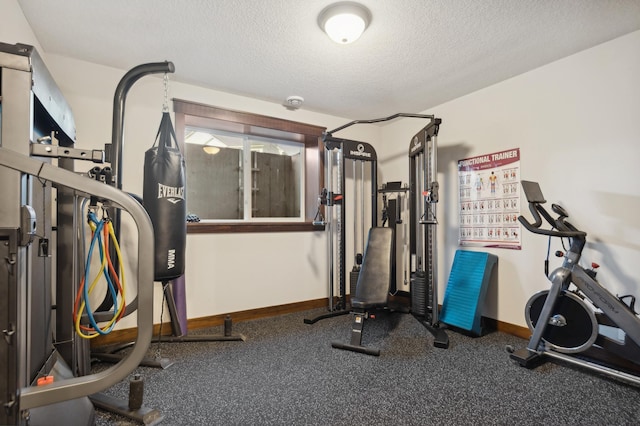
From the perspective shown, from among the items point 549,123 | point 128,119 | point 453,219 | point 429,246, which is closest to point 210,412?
point 429,246

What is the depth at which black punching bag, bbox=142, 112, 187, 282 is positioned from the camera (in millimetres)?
1953

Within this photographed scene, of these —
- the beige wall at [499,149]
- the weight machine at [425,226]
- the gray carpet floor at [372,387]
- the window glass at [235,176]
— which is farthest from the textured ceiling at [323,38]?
the gray carpet floor at [372,387]

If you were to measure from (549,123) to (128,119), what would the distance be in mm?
3527

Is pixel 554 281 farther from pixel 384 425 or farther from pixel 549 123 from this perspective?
pixel 384 425

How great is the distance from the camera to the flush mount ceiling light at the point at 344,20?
1.80 meters

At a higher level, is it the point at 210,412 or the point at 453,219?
the point at 453,219

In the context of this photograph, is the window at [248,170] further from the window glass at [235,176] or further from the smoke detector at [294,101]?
the smoke detector at [294,101]

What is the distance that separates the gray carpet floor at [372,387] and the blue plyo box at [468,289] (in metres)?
0.19

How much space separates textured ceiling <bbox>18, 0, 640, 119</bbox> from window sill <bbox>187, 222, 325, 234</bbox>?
135 cm

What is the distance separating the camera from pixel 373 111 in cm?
361

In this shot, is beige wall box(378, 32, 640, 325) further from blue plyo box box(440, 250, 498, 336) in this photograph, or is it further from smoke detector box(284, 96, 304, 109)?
smoke detector box(284, 96, 304, 109)

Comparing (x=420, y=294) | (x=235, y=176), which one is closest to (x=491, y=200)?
(x=420, y=294)

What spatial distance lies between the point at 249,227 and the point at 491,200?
239 cm

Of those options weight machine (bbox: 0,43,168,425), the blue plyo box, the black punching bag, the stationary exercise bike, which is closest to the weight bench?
the blue plyo box
